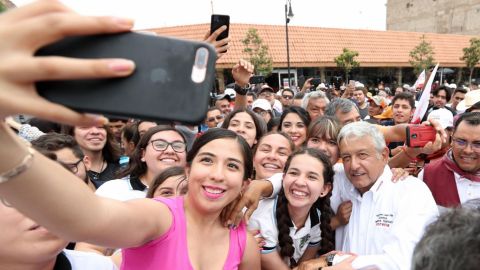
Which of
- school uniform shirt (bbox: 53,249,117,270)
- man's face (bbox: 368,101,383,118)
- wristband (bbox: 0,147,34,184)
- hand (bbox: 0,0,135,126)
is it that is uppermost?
hand (bbox: 0,0,135,126)

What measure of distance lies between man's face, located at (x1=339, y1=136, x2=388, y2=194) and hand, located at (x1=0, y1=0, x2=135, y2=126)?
200cm

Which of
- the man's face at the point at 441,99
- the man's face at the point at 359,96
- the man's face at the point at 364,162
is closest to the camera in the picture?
the man's face at the point at 364,162

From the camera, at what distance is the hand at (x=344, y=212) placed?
2.45 metres

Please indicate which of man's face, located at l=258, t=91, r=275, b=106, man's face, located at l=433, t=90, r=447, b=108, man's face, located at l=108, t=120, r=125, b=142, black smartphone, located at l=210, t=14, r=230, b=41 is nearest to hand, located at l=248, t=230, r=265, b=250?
black smartphone, located at l=210, t=14, r=230, b=41

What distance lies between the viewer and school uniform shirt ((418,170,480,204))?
111 inches

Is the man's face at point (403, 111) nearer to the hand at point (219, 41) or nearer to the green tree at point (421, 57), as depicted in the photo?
the hand at point (219, 41)

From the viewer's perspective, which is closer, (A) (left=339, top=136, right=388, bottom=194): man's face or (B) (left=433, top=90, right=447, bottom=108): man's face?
(A) (left=339, top=136, right=388, bottom=194): man's face

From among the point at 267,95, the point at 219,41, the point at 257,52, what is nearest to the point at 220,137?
the point at 219,41

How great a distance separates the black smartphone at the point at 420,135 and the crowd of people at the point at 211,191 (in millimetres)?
47

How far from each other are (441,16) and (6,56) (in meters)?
56.7

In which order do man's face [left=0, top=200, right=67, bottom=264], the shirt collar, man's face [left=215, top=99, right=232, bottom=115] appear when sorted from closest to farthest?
1. man's face [left=0, top=200, right=67, bottom=264]
2. the shirt collar
3. man's face [left=215, top=99, right=232, bottom=115]

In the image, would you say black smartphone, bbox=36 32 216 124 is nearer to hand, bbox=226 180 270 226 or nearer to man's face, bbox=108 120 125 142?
hand, bbox=226 180 270 226

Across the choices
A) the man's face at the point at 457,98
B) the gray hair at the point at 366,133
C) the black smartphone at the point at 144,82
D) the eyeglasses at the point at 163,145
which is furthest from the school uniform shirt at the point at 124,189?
the man's face at the point at 457,98

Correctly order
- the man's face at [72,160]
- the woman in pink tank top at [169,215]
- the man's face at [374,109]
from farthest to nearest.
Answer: the man's face at [374,109] → the man's face at [72,160] → the woman in pink tank top at [169,215]
